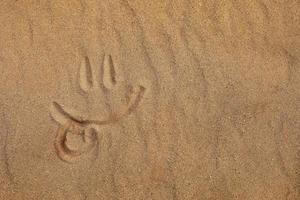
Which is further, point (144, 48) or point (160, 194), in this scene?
point (144, 48)

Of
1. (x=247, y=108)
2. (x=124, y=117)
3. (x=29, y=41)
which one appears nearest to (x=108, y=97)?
(x=124, y=117)

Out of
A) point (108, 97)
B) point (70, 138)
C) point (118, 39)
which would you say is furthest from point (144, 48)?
point (70, 138)

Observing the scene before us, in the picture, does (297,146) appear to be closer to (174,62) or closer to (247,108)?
(247,108)

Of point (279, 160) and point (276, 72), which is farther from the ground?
point (276, 72)

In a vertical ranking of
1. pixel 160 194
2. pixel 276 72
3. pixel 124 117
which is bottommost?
pixel 160 194
